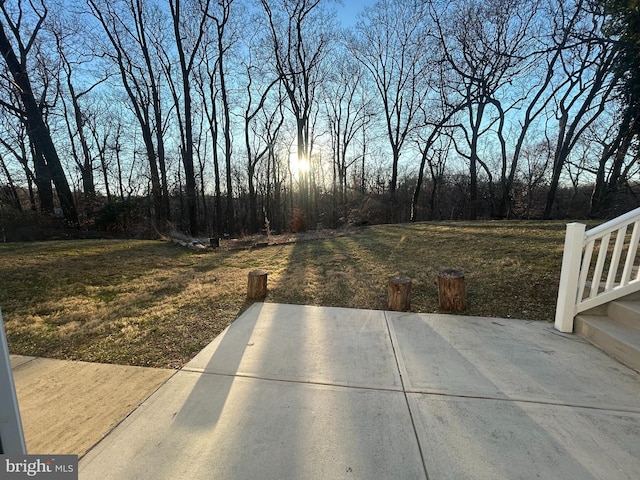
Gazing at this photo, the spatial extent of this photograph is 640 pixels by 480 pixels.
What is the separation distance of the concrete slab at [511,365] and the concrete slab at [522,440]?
0.13 meters

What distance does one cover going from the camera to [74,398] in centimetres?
192

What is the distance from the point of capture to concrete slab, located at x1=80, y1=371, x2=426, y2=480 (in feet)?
4.59

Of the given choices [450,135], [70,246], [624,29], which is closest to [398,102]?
[450,135]

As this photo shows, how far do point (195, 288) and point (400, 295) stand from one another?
3243mm

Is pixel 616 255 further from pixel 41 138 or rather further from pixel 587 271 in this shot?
pixel 41 138

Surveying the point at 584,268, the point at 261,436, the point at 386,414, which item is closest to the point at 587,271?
the point at 584,268

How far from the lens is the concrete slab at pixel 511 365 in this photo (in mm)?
1983

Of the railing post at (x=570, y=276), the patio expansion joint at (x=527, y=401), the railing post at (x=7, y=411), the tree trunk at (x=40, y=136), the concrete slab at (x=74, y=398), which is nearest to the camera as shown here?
the railing post at (x=7, y=411)

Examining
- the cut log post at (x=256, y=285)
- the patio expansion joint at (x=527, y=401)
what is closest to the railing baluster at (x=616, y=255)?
the patio expansion joint at (x=527, y=401)

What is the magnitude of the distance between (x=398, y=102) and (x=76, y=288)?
19.9 m

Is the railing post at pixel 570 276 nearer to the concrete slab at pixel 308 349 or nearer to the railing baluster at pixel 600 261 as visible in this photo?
the railing baluster at pixel 600 261

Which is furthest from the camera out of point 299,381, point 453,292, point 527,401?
point 453,292

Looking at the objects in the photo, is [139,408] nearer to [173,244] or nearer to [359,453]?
[359,453]

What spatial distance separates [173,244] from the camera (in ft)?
33.4
